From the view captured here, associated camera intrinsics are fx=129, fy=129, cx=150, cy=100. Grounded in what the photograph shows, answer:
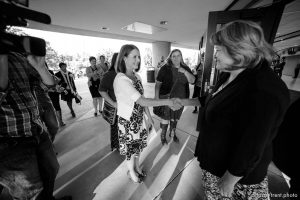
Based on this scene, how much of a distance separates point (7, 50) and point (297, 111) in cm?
171

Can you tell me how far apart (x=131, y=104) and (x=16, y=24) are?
97 centimetres

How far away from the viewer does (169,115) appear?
2580 mm

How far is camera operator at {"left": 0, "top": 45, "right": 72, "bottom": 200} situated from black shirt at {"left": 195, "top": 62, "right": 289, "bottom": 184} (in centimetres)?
132

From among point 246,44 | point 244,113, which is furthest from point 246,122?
point 246,44

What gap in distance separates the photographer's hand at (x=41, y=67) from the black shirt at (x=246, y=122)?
1.26 metres

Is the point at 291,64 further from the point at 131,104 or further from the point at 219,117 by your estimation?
the point at 131,104

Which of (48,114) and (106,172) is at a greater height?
(48,114)

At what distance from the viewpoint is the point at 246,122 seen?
697 millimetres

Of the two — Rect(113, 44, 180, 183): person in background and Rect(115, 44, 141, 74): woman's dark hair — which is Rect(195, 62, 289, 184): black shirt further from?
Rect(115, 44, 141, 74): woman's dark hair

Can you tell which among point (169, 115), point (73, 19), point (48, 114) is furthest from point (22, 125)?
point (73, 19)

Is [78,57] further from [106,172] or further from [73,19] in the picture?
[106,172]

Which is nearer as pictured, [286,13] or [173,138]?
[173,138]

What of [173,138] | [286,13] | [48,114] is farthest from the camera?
[286,13]

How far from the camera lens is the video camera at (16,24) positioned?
587 mm
